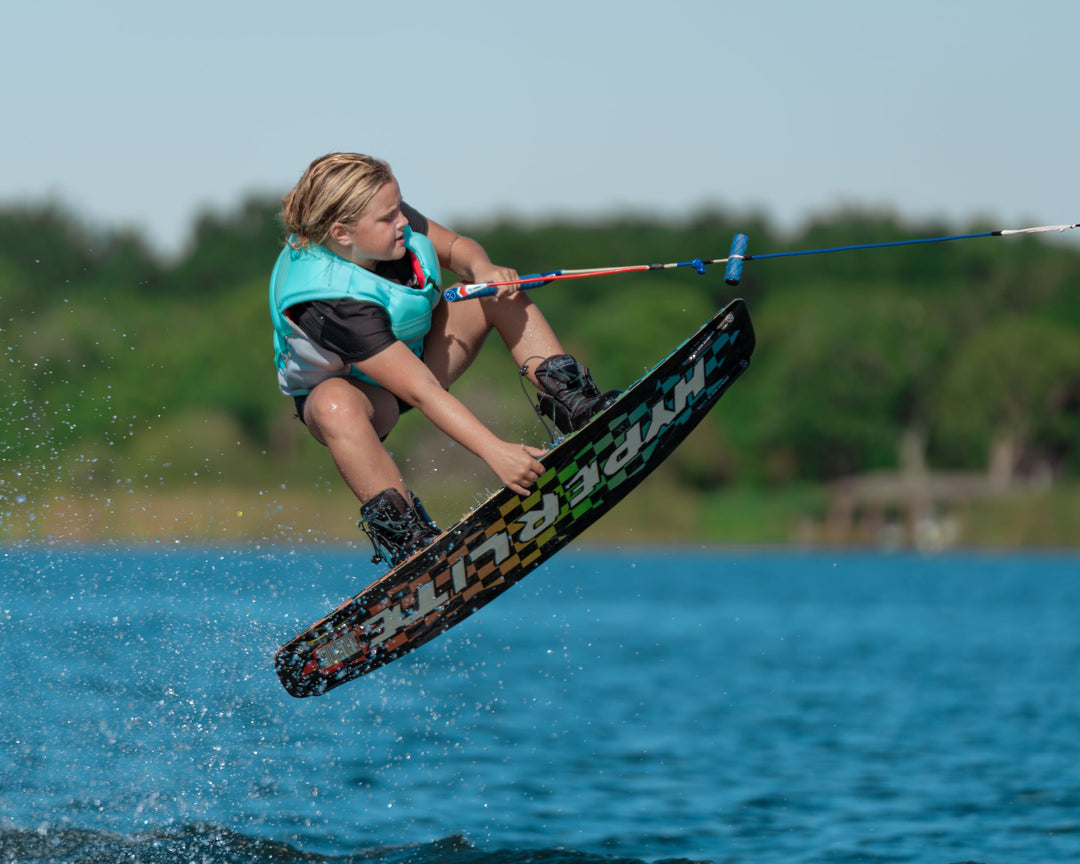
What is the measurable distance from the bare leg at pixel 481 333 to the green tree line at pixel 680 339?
4520 centimetres

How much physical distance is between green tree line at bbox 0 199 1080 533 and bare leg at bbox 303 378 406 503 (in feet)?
149

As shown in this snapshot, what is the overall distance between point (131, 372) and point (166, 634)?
1862 inches

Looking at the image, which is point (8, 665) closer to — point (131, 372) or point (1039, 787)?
point (1039, 787)

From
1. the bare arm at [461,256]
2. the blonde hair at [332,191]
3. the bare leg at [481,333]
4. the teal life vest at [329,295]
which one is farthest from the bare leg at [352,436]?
the bare arm at [461,256]

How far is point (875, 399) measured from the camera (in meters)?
78.0

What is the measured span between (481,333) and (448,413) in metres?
1.03

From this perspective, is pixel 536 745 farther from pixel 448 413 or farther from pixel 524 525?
pixel 448 413

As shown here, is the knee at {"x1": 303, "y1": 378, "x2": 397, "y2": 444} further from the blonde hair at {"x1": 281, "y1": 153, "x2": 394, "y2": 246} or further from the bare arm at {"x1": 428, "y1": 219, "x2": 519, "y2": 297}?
the bare arm at {"x1": 428, "y1": 219, "x2": 519, "y2": 297}

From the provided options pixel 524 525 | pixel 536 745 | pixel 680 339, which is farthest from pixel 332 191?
pixel 680 339

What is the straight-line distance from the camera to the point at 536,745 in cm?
1523

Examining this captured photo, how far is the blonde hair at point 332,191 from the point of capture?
6.85 meters

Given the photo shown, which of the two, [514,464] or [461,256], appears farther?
[461,256]

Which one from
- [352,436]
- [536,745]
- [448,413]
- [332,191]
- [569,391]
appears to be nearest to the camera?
[448,413]

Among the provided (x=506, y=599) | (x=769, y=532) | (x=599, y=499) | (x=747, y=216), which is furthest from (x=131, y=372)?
(x=599, y=499)
